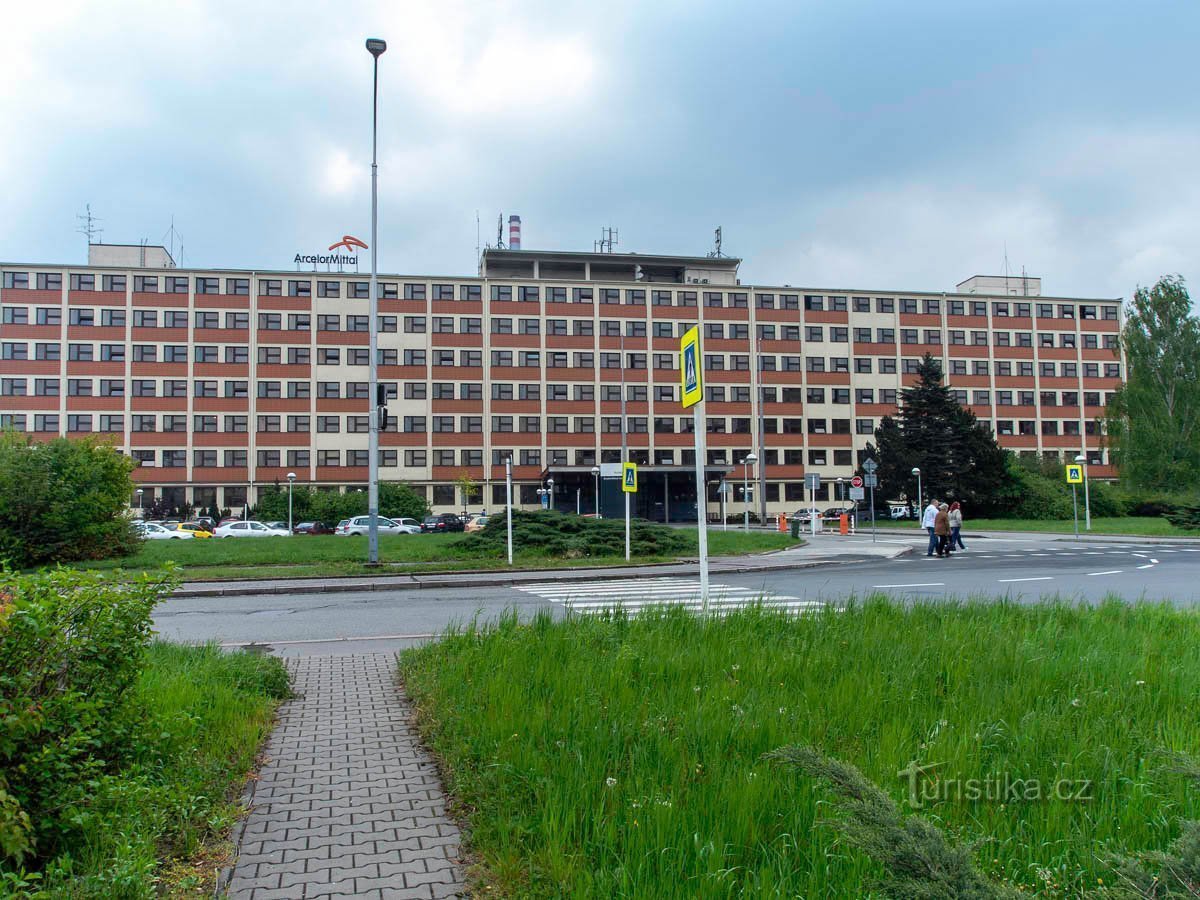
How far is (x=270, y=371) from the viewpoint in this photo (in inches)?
2835

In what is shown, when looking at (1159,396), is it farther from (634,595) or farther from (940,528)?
(634,595)

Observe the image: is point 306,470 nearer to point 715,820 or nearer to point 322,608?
point 322,608

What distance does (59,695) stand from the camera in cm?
360

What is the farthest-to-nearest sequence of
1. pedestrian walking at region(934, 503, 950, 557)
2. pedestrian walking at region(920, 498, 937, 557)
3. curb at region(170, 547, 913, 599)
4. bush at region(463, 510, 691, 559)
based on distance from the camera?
pedestrian walking at region(920, 498, 937, 557)
pedestrian walking at region(934, 503, 950, 557)
bush at region(463, 510, 691, 559)
curb at region(170, 547, 913, 599)

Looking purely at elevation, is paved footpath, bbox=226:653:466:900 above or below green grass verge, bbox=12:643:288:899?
below

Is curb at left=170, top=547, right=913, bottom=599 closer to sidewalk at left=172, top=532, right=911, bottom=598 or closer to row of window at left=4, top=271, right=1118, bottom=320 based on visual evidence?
sidewalk at left=172, top=532, right=911, bottom=598

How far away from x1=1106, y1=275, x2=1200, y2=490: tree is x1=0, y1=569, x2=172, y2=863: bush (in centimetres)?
6713

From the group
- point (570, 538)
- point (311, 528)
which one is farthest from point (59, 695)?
point (311, 528)

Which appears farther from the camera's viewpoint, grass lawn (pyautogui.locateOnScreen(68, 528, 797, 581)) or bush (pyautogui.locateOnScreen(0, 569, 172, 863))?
grass lawn (pyautogui.locateOnScreen(68, 528, 797, 581))

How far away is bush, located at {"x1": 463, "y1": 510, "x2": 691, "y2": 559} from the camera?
84.9 feet

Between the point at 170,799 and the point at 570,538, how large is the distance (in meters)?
22.4

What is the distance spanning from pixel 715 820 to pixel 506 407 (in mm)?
73272

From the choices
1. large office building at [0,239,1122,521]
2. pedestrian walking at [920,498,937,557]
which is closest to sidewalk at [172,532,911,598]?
pedestrian walking at [920,498,937,557]

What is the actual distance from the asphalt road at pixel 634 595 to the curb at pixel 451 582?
440mm
